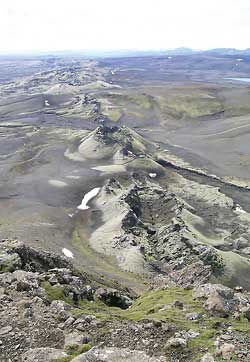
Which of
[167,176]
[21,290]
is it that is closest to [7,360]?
[21,290]

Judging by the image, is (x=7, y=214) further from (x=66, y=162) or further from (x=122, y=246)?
(x=66, y=162)

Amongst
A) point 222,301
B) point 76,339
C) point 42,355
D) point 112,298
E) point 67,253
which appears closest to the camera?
point 42,355

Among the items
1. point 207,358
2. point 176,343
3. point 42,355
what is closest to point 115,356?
point 176,343

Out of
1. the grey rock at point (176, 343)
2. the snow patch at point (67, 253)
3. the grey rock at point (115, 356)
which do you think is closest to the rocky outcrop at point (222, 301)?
the grey rock at point (176, 343)

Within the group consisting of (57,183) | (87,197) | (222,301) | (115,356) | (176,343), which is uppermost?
(176,343)

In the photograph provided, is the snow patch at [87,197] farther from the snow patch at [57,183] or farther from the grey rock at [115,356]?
the grey rock at [115,356]

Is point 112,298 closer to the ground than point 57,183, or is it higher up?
higher up

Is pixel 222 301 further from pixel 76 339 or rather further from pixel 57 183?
pixel 57 183

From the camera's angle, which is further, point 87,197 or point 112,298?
point 87,197
